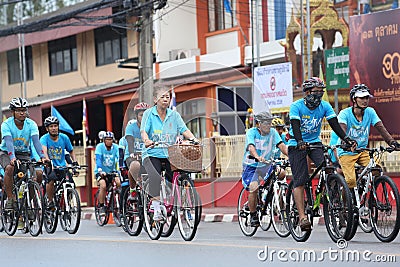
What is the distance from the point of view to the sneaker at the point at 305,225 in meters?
11.3

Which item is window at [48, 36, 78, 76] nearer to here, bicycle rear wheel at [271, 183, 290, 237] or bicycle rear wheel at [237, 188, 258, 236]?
bicycle rear wheel at [237, 188, 258, 236]

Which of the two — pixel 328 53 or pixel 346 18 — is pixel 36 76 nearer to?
pixel 346 18

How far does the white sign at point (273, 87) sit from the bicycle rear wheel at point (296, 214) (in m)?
8.07

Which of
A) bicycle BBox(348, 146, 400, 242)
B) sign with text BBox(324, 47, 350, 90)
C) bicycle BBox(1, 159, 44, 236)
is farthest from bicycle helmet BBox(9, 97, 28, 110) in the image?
sign with text BBox(324, 47, 350, 90)

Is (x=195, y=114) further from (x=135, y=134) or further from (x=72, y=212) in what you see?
(x=72, y=212)

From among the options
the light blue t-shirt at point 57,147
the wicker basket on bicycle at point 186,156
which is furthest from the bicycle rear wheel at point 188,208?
the light blue t-shirt at point 57,147

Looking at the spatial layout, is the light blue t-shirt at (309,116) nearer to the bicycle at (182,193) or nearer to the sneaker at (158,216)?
the bicycle at (182,193)

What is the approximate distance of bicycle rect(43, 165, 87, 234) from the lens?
14.4 meters

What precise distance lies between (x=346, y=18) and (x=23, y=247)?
17630 millimetres

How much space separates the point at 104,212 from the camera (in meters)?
17.7

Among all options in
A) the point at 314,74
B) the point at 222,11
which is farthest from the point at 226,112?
the point at 222,11

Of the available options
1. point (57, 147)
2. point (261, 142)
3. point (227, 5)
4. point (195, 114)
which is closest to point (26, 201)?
point (57, 147)

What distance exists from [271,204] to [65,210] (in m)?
3.51

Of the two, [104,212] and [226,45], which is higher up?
[226,45]
